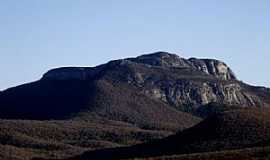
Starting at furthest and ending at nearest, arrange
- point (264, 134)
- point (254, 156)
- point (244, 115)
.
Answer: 1. point (244, 115)
2. point (264, 134)
3. point (254, 156)

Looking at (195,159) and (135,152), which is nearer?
(195,159)

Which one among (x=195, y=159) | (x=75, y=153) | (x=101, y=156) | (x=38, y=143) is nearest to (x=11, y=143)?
(x=38, y=143)

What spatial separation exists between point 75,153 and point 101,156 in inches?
873

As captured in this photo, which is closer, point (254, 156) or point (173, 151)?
point (254, 156)

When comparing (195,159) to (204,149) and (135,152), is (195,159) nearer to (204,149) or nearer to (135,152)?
(204,149)

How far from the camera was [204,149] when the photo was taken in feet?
463

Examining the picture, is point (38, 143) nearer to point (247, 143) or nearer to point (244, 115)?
point (244, 115)

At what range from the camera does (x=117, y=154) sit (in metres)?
154

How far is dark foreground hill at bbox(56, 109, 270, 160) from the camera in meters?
144

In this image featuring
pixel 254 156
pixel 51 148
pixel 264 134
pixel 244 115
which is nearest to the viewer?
pixel 254 156

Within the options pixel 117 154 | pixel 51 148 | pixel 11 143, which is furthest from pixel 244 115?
pixel 11 143

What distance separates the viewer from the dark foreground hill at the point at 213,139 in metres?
144

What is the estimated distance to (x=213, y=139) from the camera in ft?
497

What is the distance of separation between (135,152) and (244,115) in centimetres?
2999
